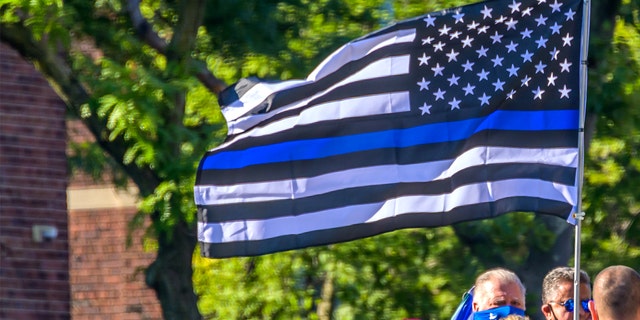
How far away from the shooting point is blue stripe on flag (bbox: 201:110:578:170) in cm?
675

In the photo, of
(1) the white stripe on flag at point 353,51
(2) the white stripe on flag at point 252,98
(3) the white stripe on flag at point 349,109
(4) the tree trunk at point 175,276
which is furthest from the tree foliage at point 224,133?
(1) the white stripe on flag at point 353,51

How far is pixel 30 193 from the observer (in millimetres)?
13180

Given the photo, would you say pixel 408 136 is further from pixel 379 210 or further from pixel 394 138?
pixel 379 210

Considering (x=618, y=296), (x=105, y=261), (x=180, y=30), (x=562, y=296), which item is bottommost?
(x=105, y=261)

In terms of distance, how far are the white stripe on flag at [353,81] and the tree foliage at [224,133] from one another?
145 cm

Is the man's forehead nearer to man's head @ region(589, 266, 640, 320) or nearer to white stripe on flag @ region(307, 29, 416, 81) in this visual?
man's head @ region(589, 266, 640, 320)

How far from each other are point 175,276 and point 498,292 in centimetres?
360

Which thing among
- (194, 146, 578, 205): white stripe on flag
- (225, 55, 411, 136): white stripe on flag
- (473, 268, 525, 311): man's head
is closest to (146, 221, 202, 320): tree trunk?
(194, 146, 578, 205): white stripe on flag

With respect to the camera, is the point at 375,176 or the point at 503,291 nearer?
the point at 503,291

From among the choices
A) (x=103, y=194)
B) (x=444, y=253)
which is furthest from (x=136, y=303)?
(x=444, y=253)

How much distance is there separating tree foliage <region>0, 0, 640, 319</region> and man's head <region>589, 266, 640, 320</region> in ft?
13.1

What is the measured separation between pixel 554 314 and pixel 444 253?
461 centimetres

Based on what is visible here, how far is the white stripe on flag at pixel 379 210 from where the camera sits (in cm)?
661

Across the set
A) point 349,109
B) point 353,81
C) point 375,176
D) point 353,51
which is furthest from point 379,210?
point 353,51
